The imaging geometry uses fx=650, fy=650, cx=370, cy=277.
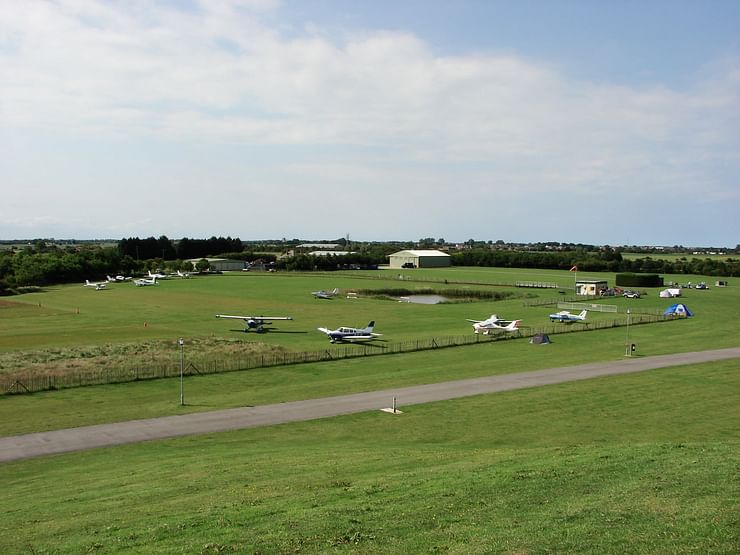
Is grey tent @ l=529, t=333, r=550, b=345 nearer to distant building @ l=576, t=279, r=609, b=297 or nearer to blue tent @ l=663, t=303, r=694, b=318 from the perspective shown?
blue tent @ l=663, t=303, r=694, b=318

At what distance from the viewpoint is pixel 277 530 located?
52.7 ft

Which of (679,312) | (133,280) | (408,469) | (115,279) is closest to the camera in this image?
(408,469)

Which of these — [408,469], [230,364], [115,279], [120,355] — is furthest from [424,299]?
[408,469]

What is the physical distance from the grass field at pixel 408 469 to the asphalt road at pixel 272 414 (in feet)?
4.82

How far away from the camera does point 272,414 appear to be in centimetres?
3619

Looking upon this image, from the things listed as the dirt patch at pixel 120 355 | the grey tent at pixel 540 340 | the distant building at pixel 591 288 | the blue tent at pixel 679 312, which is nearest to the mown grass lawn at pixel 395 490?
the dirt patch at pixel 120 355

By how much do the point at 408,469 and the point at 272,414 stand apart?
1460cm

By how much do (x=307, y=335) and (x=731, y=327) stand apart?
49.6 meters

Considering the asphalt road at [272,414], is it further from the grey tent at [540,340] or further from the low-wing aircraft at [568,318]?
the low-wing aircraft at [568,318]

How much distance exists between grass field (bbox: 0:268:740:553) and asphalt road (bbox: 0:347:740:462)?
1469 millimetres

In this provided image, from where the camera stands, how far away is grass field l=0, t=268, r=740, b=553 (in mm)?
15352

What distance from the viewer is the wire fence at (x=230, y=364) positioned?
4368 centimetres

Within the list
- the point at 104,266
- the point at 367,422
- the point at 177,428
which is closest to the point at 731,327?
the point at 367,422

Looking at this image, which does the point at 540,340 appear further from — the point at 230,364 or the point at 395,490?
the point at 395,490
